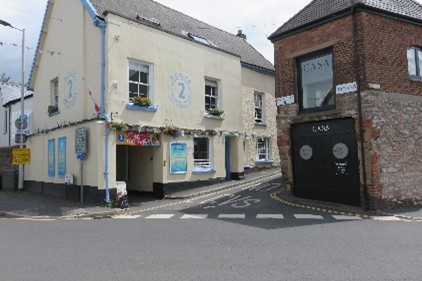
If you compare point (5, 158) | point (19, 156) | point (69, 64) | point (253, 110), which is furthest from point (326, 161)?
point (5, 158)

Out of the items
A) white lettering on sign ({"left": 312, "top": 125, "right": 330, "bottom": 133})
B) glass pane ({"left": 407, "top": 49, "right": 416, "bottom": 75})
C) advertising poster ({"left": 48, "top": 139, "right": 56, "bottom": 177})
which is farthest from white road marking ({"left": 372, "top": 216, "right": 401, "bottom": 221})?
advertising poster ({"left": 48, "top": 139, "right": 56, "bottom": 177})

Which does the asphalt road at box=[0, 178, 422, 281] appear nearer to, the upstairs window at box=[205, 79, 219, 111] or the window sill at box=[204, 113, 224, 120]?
the window sill at box=[204, 113, 224, 120]

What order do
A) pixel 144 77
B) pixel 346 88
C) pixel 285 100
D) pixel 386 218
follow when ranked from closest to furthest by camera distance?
pixel 386 218 → pixel 346 88 → pixel 285 100 → pixel 144 77

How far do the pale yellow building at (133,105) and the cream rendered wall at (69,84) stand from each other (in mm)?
45

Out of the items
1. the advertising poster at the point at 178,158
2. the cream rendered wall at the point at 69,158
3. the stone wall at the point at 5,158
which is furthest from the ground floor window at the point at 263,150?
the stone wall at the point at 5,158

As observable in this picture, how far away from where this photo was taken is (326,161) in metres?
13.3

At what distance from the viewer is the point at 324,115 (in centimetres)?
1338

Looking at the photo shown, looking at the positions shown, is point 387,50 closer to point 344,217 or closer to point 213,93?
point 344,217

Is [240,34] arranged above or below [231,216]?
above

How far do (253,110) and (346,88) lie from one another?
965cm

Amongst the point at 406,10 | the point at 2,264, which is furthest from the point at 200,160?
the point at 2,264

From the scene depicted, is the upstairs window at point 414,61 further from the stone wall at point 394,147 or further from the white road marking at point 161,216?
the white road marking at point 161,216

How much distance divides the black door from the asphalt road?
5.59ft

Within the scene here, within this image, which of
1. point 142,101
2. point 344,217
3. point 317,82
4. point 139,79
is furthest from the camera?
point 139,79
